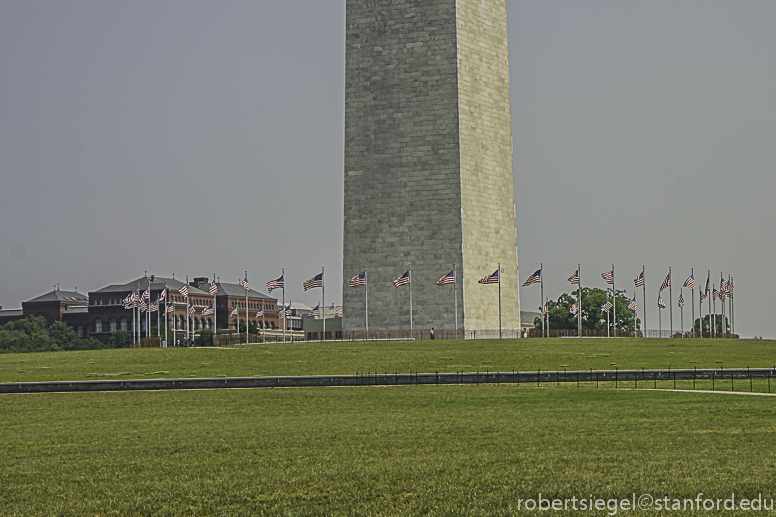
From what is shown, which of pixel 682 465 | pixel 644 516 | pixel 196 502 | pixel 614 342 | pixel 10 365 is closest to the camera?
pixel 644 516

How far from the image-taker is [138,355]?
233ft

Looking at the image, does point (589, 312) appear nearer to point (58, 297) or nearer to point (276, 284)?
point (276, 284)

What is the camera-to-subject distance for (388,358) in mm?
65375

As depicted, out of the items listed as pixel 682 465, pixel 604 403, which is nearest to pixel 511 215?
pixel 604 403

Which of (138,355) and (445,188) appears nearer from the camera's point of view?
(138,355)

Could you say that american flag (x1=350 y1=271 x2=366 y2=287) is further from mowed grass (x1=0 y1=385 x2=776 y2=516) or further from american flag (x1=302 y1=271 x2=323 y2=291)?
mowed grass (x1=0 y1=385 x2=776 y2=516)

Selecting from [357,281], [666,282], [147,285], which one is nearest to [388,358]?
[357,281]

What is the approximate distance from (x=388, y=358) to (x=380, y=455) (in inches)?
1723

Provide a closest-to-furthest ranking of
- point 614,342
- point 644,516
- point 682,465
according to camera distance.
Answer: point 644,516, point 682,465, point 614,342

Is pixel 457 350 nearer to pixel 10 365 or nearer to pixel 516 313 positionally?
pixel 516 313

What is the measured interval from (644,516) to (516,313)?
249 feet

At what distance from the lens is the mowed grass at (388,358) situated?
58.7 meters

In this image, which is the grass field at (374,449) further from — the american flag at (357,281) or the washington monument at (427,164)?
the washington monument at (427,164)

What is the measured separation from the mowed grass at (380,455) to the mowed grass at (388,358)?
71.2 ft
